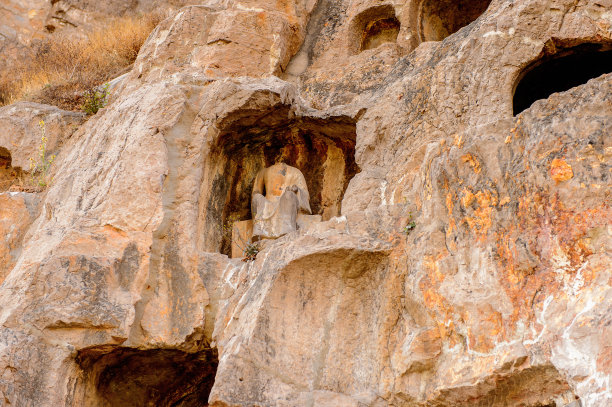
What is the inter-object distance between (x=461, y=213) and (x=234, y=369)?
1957 mm

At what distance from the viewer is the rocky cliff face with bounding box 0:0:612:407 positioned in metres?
5.08

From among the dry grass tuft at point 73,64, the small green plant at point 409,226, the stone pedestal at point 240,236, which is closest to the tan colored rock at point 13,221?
the stone pedestal at point 240,236

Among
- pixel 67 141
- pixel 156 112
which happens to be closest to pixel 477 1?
pixel 156 112

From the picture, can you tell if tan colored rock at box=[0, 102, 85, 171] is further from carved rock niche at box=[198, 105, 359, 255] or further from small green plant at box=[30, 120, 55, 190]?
carved rock niche at box=[198, 105, 359, 255]

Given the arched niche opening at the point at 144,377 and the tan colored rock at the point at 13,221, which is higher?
the tan colored rock at the point at 13,221

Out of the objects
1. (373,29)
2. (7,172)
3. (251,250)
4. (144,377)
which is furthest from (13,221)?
(373,29)

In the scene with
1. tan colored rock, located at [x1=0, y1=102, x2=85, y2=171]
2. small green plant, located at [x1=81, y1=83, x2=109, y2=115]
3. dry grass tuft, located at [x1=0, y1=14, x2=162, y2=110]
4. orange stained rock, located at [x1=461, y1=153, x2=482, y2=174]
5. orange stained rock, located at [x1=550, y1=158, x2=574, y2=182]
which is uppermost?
dry grass tuft, located at [x1=0, y1=14, x2=162, y2=110]

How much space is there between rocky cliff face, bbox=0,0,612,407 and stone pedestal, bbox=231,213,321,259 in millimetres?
153

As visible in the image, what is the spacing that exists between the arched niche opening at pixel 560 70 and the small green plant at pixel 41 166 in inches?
200

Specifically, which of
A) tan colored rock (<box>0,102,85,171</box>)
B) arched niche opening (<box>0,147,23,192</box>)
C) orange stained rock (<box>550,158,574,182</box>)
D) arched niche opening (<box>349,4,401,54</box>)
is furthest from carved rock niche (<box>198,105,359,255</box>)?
orange stained rock (<box>550,158,574,182</box>)

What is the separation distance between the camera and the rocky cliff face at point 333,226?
16.7 feet

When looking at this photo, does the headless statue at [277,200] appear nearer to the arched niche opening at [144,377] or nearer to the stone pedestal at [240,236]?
the stone pedestal at [240,236]

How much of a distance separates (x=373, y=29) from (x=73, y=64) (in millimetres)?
4814

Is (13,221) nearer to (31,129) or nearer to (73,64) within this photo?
(31,129)
